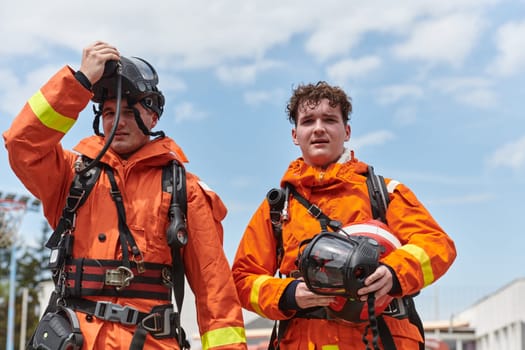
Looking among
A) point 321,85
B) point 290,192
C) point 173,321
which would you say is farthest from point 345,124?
point 173,321

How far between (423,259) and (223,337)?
3.85 feet

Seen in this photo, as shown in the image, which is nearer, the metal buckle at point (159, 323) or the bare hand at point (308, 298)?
the metal buckle at point (159, 323)

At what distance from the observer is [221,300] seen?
13.9ft

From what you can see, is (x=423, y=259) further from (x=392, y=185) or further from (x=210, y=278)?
(x=210, y=278)

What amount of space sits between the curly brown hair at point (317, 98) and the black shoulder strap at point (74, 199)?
57.5 inches

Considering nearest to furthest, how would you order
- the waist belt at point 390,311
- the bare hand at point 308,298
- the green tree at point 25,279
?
1. the bare hand at point 308,298
2. the waist belt at point 390,311
3. the green tree at point 25,279

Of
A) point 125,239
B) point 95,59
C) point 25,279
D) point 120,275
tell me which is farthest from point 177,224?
point 25,279

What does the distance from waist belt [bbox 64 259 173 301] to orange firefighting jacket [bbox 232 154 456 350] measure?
2.44 ft

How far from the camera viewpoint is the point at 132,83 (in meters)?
4.34

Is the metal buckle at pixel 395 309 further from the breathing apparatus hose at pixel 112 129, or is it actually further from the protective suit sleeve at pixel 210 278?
the breathing apparatus hose at pixel 112 129

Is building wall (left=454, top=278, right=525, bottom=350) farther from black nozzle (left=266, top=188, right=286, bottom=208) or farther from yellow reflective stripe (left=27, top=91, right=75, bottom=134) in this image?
yellow reflective stripe (left=27, top=91, right=75, bottom=134)

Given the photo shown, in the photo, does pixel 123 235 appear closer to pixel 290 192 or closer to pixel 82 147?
pixel 82 147

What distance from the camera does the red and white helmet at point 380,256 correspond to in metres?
4.16

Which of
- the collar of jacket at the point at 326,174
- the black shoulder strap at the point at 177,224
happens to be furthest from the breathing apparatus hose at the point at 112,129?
the collar of jacket at the point at 326,174
